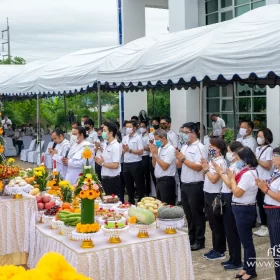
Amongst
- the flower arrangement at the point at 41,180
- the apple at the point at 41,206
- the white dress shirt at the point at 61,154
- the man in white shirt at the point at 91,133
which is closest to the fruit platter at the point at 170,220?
the apple at the point at 41,206

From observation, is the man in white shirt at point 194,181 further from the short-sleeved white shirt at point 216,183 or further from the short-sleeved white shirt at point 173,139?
the short-sleeved white shirt at point 173,139

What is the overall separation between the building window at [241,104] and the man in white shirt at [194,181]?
5771 millimetres

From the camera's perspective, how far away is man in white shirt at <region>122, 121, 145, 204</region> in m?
9.41

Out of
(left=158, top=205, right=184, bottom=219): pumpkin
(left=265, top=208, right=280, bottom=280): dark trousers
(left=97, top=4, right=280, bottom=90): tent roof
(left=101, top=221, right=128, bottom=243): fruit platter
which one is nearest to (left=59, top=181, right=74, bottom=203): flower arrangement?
(left=101, top=221, right=128, bottom=243): fruit platter

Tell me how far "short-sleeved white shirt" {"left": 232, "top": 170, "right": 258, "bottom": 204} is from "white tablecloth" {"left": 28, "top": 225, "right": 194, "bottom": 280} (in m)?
1.08

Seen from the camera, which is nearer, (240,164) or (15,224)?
(240,164)

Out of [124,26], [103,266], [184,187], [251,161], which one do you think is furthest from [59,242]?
[124,26]

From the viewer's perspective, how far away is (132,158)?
9539 mm

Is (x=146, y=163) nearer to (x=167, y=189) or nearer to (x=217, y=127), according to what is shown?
(x=217, y=127)

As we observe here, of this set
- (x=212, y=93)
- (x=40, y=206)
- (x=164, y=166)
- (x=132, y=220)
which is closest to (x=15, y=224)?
(x=40, y=206)

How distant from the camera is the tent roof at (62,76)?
9906mm

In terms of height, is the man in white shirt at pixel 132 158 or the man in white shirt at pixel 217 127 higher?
the man in white shirt at pixel 217 127

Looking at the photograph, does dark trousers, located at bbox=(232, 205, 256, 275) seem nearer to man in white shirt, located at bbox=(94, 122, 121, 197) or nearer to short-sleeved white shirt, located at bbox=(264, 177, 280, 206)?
short-sleeved white shirt, located at bbox=(264, 177, 280, 206)

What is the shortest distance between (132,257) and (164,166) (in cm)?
322
